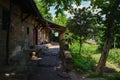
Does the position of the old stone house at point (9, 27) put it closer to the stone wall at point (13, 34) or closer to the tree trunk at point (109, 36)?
the stone wall at point (13, 34)

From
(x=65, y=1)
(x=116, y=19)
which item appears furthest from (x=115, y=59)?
(x=116, y=19)

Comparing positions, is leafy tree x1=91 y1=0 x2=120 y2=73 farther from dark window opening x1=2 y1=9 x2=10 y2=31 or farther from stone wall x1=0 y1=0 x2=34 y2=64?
dark window opening x1=2 y1=9 x2=10 y2=31

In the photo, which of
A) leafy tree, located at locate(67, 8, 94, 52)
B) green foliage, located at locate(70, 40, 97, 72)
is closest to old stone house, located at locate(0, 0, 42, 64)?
green foliage, located at locate(70, 40, 97, 72)

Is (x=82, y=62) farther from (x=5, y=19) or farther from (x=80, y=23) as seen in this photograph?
(x=5, y=19)

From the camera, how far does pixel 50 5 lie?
20.4 m

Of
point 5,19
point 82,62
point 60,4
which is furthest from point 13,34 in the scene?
point 60,4

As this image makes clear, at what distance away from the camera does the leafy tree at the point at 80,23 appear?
22.2 meters

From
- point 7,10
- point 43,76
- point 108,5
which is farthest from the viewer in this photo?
point 108,5

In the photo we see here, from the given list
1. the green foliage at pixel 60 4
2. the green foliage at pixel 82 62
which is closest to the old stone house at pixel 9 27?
the green foliage at pixel 82 62

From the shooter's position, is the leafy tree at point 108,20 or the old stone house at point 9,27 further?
the leafy tree at point 108,20

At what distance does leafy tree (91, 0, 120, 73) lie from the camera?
44.6 ft

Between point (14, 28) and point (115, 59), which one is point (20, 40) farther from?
point (115, 59)

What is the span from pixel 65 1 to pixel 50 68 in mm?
9237

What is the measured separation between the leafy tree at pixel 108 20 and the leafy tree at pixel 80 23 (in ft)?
25.2
